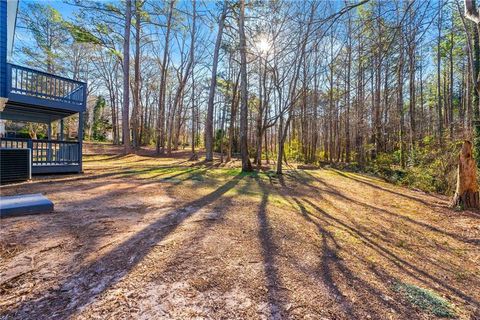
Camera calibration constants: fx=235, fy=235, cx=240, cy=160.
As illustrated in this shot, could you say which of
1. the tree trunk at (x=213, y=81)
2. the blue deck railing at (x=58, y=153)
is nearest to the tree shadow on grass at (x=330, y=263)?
the blue deck railing at (x=58, y=153)

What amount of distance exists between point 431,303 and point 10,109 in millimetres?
11405

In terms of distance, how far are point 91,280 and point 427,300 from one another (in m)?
2.79

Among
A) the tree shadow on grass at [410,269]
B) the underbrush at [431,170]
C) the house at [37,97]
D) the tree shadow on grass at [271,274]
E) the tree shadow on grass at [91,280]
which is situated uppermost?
the house at [37,97]

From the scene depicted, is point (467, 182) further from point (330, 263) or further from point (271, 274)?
point (271, 274)

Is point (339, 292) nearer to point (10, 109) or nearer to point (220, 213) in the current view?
point (220, 213)

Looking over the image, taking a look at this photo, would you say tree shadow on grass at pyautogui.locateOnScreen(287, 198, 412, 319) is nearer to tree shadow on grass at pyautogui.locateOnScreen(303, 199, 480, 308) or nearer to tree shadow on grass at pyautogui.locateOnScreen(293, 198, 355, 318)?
tree shadow on grass at pyautogui.locateOnScreen(293, 198, 355, 318)

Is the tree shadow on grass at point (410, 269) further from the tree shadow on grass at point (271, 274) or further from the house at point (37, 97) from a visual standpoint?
the house at point (37, 97)

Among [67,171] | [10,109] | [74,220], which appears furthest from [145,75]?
[74,220]

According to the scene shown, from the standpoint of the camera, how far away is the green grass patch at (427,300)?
191cm

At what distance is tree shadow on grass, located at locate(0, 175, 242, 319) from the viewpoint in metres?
1.48

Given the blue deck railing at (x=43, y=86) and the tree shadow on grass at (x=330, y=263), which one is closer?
the tree shadow on grass at (x=330, y=263)

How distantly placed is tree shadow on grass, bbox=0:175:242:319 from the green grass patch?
2405 mm

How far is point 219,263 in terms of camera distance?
2174mm

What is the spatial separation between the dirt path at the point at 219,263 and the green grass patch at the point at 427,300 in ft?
0.07
